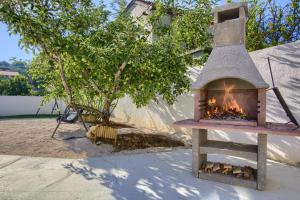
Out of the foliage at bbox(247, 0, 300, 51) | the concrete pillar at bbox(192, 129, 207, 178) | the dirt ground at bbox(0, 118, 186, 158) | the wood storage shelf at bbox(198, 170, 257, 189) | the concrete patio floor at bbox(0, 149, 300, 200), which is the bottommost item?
the concrete patio floor at bbox(0, 149, 300, 200)

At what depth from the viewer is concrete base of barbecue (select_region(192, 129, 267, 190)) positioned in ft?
13.9

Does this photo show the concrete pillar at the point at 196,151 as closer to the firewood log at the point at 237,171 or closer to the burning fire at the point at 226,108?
the burning fire at the point at 226,108

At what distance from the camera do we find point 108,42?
7199mm

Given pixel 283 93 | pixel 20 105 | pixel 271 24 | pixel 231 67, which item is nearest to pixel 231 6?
pixel 231 67

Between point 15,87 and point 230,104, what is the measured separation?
1899 centimetres

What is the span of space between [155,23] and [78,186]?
21.6ft

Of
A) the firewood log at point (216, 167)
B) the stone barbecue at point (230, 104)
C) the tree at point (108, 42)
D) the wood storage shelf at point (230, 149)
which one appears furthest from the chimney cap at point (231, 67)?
the tree at point (108, 42)

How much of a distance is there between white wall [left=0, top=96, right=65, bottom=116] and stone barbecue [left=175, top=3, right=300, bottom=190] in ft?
50.3

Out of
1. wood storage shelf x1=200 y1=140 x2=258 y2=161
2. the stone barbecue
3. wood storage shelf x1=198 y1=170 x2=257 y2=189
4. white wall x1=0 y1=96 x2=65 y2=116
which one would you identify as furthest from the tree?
white wall x1=0 y1=96 x2=65 y2=116

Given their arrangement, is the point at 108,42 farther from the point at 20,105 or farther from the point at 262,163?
the point at 20,105

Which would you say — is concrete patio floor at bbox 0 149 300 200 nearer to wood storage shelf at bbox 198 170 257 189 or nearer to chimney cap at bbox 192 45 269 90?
wood storage shelf at bbox 198 170 257 189

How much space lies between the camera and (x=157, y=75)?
725cm

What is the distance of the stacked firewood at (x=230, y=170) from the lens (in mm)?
4531

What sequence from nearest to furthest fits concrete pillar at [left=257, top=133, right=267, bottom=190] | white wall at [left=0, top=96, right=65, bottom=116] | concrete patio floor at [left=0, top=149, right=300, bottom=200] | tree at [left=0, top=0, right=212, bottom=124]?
concrete patio floor at [left=0, top=149, right=300, bottom=200]
concrete pillar at [left=257, top=133, right=267, bottom=190]
tree at [left=0, top=0, right=212, bottom=124]
white wall at [left=0, top=96, right=65, bottom=116]
